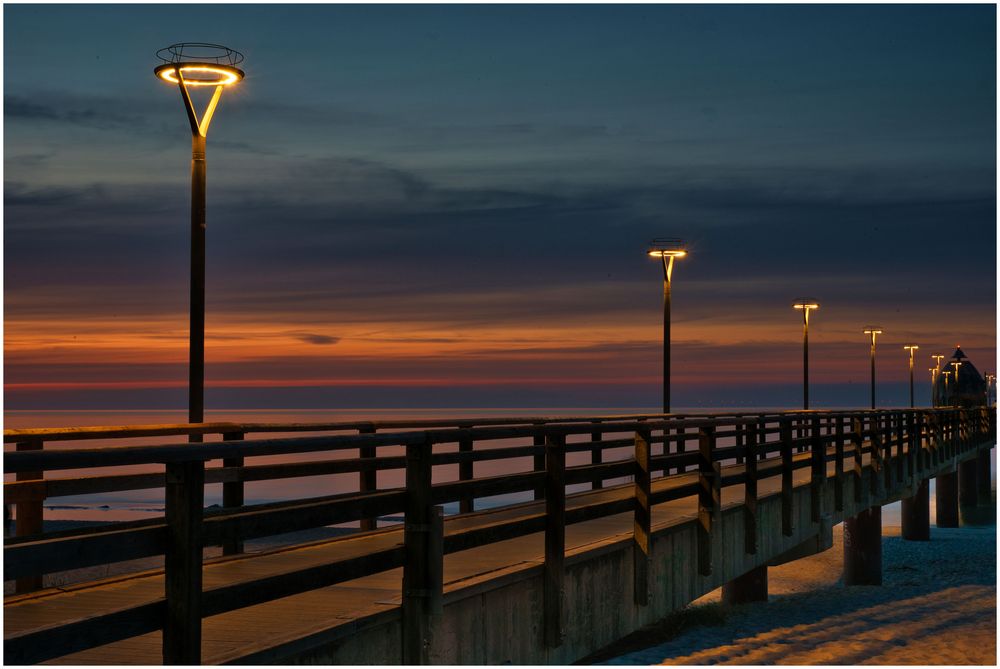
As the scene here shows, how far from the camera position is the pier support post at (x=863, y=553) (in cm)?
2816

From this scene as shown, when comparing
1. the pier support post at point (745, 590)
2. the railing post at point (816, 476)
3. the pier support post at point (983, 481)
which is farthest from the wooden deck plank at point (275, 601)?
the pier support post at point (983, 481)

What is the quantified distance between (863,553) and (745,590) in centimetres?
567

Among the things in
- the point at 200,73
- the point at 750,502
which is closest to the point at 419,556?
the point at 750,502

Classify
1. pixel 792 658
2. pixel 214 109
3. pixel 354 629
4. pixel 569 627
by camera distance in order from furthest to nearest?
pixel 792 658 → pixel 214 109 → pixel 569 627 → pixel 354 629

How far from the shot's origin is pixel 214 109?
13992 millimetres

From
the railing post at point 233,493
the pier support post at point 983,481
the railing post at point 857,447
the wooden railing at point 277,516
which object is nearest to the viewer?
the wooden railing at point 277,516

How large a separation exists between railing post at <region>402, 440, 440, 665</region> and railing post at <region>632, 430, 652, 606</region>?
11.5ft

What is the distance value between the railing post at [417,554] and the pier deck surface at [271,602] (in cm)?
13

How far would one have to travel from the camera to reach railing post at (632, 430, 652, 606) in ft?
32.3

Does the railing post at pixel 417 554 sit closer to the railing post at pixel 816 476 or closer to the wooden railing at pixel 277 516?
the wooden railing at pixel 277 516

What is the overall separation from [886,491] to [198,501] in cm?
2058

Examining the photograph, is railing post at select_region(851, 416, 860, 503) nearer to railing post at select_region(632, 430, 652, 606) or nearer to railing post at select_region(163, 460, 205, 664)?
railing post at select_region(632, 430, 652, 606)

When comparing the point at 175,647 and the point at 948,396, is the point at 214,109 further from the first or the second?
the point at 948,396

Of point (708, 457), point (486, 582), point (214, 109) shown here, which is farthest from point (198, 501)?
point (214, 109)
